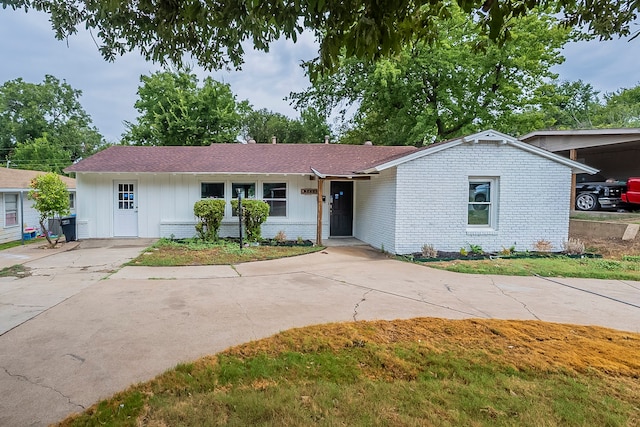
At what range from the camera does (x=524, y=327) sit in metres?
4.42

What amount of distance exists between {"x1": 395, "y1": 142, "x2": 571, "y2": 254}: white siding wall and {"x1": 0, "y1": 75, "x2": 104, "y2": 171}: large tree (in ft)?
113

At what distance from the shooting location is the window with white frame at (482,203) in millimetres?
10352

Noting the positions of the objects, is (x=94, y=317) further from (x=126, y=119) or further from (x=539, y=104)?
(x=126, y=119)

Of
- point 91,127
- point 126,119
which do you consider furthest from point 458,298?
point 91,127

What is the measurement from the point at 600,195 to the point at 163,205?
17.4 metres

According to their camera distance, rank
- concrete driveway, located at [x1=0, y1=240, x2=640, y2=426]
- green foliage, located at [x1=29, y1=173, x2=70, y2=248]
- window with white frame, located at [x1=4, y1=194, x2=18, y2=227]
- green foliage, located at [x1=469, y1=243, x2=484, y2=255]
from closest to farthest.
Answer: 1. concrete driveway, located at [x1=0, y1=240, x2=640, y2=426]
2. green foliage, located at [x1=469, y1=243, x2=484, y2=255]
3. green foliage, located at [x1=29, y1=173, x2=70, y2=248]
4. window with white frame, located at [x1=4, y1=194, x2=18, y2=227]

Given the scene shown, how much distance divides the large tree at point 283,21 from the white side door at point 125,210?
949 cm

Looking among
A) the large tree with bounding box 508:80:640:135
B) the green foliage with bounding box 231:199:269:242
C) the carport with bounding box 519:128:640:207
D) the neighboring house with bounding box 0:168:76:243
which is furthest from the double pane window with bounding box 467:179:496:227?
the large tree with bounding box 508:80:640:135

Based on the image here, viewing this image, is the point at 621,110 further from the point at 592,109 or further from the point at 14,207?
the point at 14,207

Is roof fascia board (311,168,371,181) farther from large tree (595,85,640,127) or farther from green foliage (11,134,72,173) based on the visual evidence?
large tree (595,85,640,127)

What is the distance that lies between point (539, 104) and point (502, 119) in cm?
247

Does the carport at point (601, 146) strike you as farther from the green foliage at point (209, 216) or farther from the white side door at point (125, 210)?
the white side door at point (125, 210)

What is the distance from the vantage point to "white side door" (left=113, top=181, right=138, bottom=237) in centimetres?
1273

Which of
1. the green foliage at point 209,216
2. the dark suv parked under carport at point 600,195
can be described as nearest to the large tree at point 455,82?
the dark suv parked under carport at point 600,195
